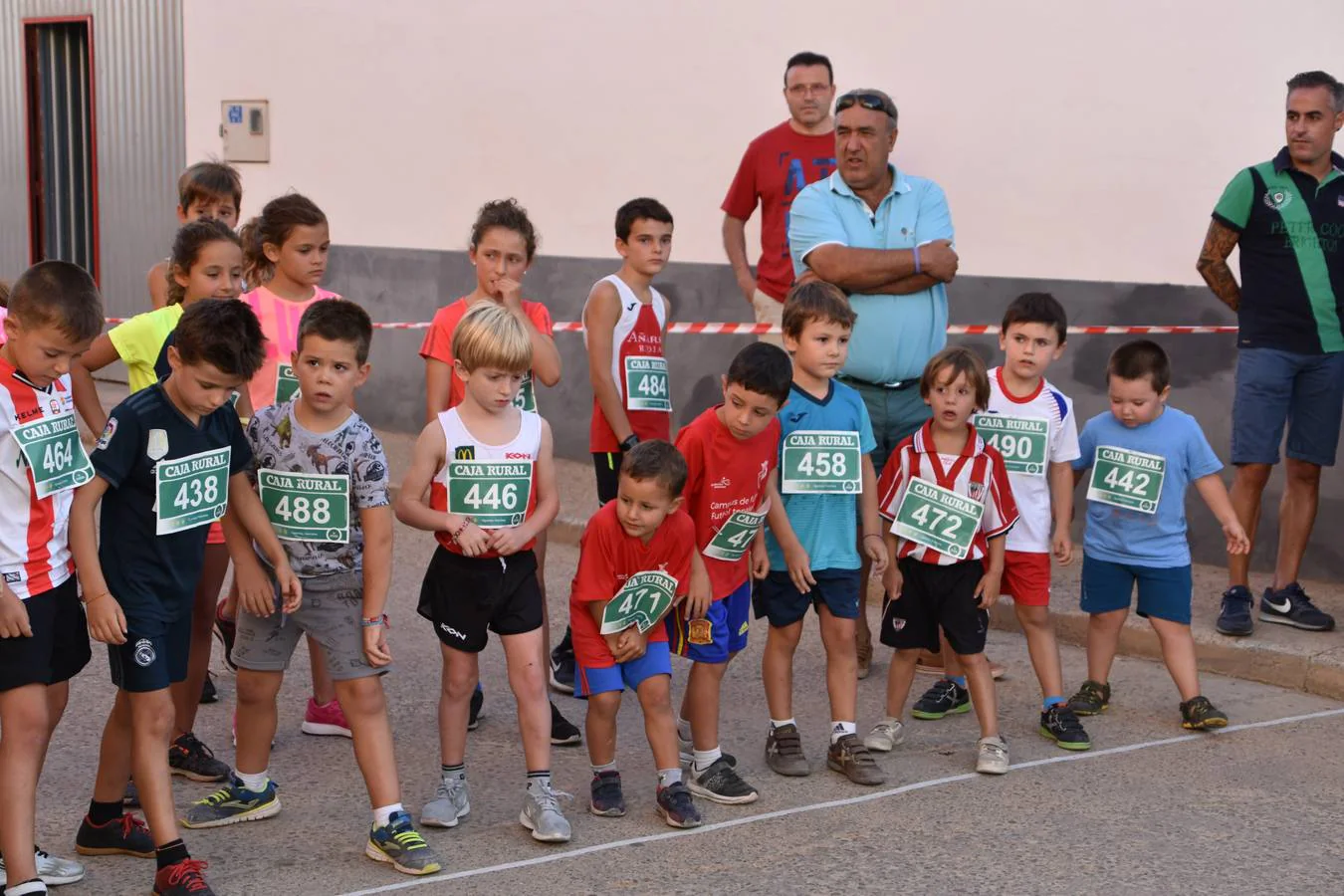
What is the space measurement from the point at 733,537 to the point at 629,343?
1.22m

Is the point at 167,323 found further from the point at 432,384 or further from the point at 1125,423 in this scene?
the point at 1125,423

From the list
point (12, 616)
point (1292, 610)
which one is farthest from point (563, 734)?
point (1292, 610)

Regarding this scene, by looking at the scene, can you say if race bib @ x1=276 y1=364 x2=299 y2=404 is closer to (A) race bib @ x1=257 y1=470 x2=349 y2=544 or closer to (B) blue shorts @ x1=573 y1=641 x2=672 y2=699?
(A) race bib @ x1=257 y1=470 x2=349 y2=544

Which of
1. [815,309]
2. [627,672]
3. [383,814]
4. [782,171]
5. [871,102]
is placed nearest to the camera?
[383,814]

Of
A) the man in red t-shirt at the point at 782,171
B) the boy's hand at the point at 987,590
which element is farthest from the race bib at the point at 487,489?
the man in red t-shirt at the point at 782,171

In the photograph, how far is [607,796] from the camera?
5.12 m

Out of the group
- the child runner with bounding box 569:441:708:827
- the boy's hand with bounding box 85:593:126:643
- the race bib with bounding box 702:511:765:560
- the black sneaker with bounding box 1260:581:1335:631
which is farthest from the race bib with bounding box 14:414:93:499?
the black sneaker with bounding box 1260:581:1335:631

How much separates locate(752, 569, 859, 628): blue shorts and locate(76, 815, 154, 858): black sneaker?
2.09 meters

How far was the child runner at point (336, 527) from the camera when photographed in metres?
4.77

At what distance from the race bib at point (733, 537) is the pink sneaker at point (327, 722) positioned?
1.57 meters

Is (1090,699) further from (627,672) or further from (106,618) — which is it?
(106,618)

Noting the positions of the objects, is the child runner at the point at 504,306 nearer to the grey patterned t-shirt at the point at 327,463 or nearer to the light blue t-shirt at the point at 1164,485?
the grey patterned t-shirt at the point at 327,463

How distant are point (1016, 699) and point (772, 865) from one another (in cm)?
213

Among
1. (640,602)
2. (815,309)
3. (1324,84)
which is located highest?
(1324,84)
